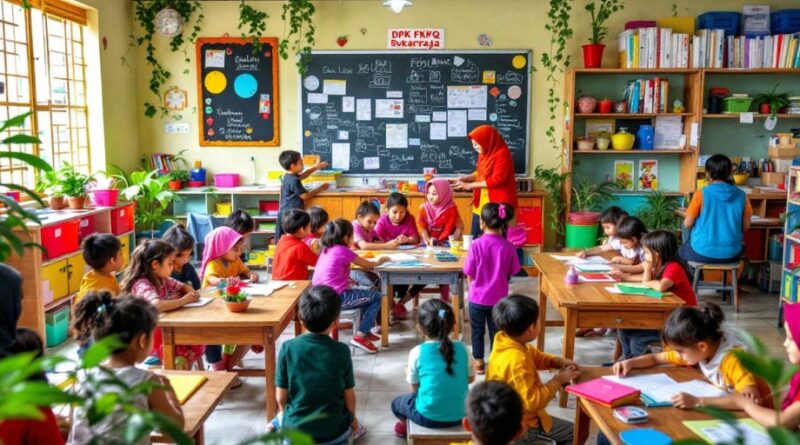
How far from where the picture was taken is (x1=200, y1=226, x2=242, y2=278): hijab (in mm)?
4348

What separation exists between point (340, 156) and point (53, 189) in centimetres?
310

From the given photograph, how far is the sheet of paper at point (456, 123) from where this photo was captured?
307 inches

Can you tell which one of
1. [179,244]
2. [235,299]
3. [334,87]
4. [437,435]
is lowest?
[437,435]

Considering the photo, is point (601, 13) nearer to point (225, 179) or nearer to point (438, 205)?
point (438, 205)

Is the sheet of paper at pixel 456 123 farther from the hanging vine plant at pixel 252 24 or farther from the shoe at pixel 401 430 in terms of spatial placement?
the shoe at pixel 401 430

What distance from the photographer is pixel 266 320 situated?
11.2ft

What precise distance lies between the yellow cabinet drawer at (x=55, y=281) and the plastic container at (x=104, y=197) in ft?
3.23

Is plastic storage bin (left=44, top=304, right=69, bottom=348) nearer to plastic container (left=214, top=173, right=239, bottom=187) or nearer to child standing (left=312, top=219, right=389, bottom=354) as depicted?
child standing (left=312, top=219, right=389, bottom=354)

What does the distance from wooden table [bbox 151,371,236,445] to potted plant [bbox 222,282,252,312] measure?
0.78 meters

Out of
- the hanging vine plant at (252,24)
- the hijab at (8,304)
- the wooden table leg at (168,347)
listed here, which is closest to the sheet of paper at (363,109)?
the hanging vine plant at (252,24)

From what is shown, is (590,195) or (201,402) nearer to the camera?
(201,402)

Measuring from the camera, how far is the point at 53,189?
581 centimetres

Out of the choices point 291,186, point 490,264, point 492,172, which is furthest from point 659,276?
point 291,186

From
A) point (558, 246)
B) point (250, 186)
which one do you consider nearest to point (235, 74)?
point (250, 186)
